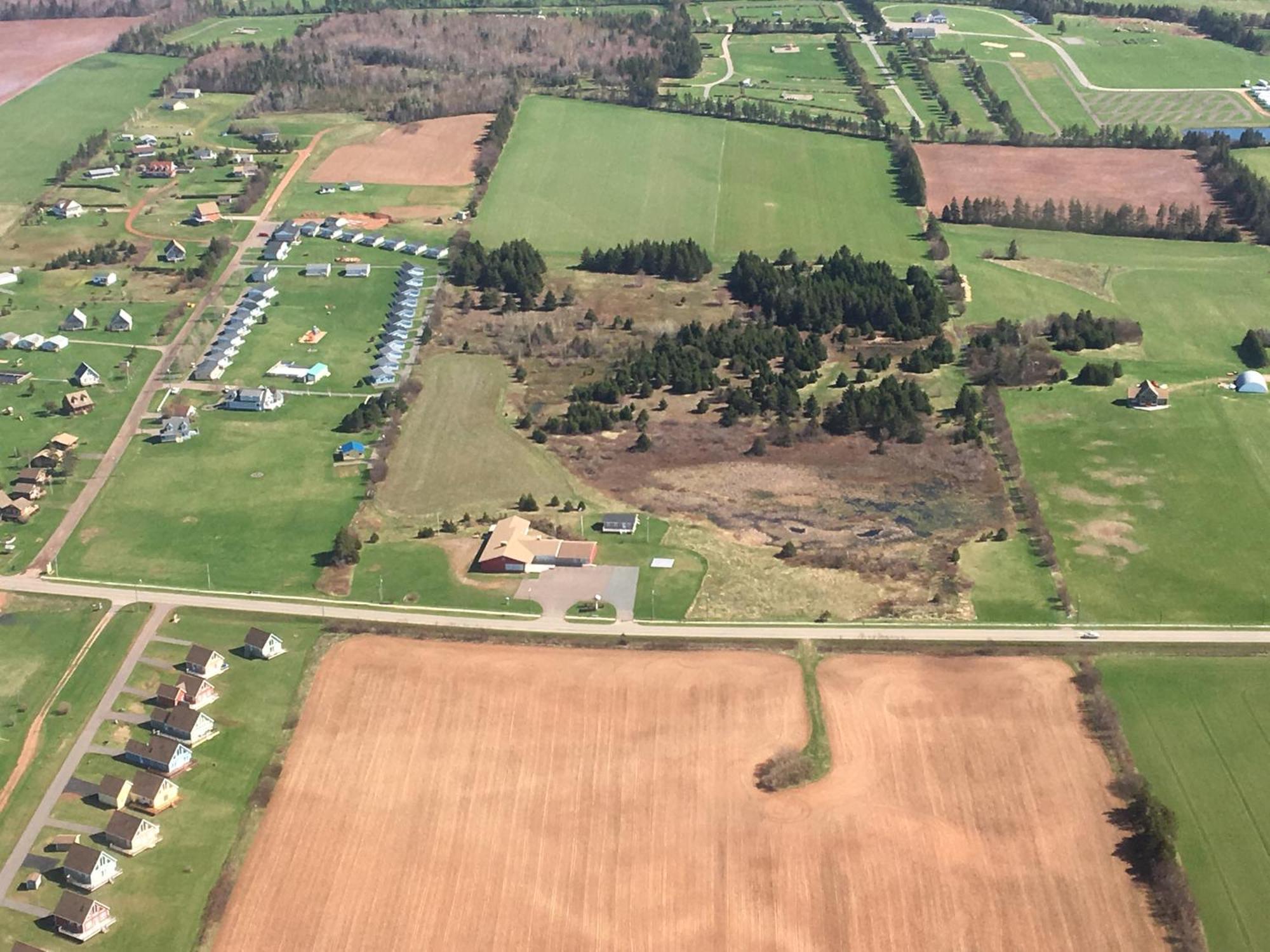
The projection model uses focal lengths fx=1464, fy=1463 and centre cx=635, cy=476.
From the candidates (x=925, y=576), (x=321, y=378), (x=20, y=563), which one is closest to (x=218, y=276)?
(x=321, y=378)

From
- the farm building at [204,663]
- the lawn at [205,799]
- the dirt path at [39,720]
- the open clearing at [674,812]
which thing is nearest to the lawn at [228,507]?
the dirt path at [39,720]

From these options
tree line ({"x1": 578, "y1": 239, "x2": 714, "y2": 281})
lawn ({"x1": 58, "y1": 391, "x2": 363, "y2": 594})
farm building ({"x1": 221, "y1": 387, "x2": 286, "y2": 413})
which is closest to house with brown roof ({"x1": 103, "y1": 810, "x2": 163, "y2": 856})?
lawn ({"x1": 58, "y1": 391, "x2": 363, "y2": 594})

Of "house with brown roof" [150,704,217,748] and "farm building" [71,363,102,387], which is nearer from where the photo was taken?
"house with brown roof" [150,704,217,748]

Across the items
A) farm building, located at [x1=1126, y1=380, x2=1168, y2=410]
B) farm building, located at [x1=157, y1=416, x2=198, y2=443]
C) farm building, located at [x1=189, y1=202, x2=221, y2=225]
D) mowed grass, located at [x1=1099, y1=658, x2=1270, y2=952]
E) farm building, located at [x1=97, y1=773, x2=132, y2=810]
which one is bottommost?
farm building, located at [x1=189, y1=202, x2=221, y2=225]

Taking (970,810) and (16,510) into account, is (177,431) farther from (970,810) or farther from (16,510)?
(970,810)

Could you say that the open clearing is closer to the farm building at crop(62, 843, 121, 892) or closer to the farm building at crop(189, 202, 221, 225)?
the farm building at crop(62, 843, 121, 892)

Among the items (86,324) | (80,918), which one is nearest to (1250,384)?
(80,918)

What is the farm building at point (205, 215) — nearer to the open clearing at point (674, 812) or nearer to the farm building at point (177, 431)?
the farm building at point (177, 431)

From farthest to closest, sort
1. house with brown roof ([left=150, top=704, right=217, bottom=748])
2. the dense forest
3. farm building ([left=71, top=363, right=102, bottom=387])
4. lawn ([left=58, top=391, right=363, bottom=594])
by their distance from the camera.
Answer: the dense forest
farm building ([left=71, top=363, right=102, bottom=387])
lawn ([left=58, top=391, right=363, bottom=594])
house with brown roof ([left=150, top=704, right=217, bottom=748])
